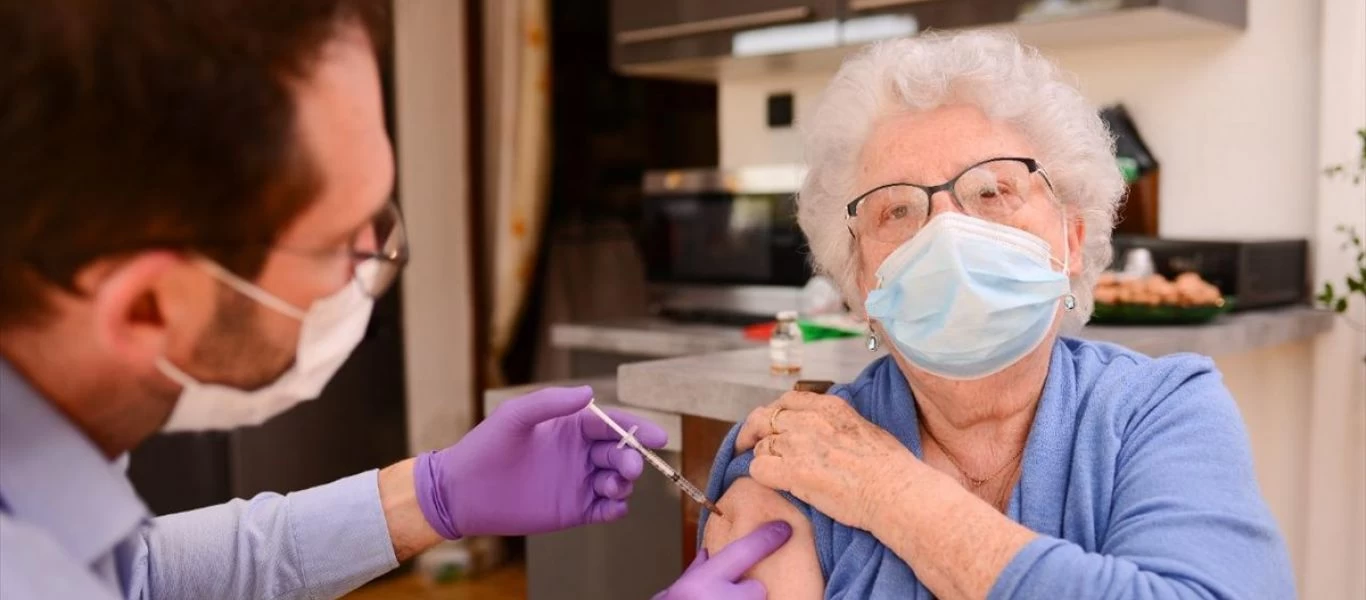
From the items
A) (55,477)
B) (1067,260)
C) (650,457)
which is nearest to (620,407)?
(650,457)

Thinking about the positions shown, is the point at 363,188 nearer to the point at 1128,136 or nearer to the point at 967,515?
the point at 967,515

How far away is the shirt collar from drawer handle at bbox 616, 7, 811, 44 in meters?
2.25

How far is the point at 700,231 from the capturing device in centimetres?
294

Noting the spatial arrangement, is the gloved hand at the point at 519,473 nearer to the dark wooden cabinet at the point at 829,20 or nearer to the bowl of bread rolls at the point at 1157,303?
the bowl of bread rolls at the point at 1157,303

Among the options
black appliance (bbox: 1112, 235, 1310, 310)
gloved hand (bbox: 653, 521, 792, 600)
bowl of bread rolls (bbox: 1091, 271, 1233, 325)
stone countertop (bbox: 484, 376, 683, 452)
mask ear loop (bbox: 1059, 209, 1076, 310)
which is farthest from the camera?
black appliance (bbox: 1112, 235, 1310, 310)

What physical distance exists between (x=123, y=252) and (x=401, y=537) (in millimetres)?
718

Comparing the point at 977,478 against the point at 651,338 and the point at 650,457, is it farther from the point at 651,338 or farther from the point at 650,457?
the point at 651,338

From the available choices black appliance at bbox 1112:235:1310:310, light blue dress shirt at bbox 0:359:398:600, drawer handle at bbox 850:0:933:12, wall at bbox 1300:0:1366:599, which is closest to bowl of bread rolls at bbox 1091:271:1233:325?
black appliance at bbox 1112:235:1310:310

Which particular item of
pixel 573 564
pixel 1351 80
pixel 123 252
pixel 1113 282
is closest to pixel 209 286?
pixel 123 252

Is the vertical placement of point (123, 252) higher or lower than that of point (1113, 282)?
higher

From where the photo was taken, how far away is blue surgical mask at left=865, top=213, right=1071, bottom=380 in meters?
1.05

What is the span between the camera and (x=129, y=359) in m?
0.61

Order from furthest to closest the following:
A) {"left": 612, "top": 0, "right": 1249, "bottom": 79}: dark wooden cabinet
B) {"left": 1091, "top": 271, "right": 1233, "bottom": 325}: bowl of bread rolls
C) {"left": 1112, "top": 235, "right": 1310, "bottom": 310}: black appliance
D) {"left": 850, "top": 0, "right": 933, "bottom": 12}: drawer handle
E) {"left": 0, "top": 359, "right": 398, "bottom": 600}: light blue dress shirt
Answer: {"left": 850, "top": 0, "right": 933, "bottom": 12}: drawer handle → {"left": 612, "top": 0, "right": 1249, "bottom": 79}: dark wooden cabinet → {"left": 1112, "top": 235, "right": 1310, "bottom": 310}: black appliance → {"left": 1091, "top": 271, "right": 1233, "bottom": 325}: bowl of bread rolls → {"left": 0, "top": 359, "right": 398, "bottom": 600}: light blue dress shirt

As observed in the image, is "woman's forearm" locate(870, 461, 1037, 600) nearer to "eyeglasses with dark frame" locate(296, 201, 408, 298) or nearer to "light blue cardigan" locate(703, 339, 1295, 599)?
"light blue cardigan" locate(703, 339, 1295, 599)
